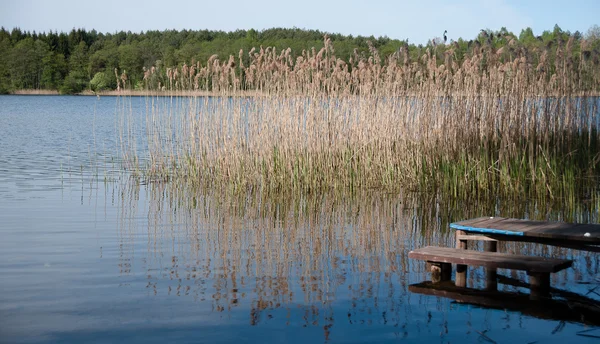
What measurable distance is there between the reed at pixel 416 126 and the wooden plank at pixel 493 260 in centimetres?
414

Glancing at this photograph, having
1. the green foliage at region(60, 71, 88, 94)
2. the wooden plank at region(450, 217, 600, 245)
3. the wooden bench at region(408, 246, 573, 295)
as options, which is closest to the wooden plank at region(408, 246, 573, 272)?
the wooden bench at region(408, 246, 573, 295)

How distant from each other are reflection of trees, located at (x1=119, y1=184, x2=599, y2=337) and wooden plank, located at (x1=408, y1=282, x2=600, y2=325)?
248 millimetres

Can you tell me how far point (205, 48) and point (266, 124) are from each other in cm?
4743

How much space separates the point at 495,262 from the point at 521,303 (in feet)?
1.11

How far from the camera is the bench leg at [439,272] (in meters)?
5.31

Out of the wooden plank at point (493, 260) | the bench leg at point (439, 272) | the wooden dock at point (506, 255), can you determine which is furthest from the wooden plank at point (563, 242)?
the bench leg at point (439, 272)

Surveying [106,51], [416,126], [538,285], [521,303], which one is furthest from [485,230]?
[106,51]

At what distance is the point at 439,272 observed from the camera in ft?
17.5

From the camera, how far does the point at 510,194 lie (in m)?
9.16

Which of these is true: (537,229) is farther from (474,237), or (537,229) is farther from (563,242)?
(474,237)

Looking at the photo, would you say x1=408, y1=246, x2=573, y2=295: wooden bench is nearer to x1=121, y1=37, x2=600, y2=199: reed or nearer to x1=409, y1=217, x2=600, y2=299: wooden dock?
x1=409, y1=217, x2=600, y2=299: wooden dock

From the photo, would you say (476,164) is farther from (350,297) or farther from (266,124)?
(350,297)

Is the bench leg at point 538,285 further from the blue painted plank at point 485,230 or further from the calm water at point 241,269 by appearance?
the blue painted plank at point 485,230

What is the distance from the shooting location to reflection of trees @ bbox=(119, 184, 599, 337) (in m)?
4.84
